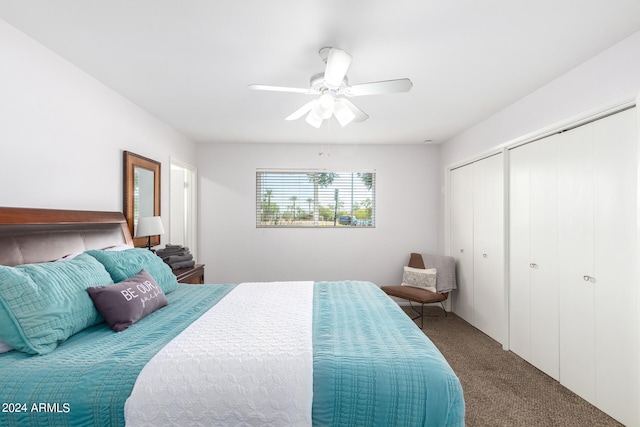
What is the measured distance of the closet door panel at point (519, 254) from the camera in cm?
310

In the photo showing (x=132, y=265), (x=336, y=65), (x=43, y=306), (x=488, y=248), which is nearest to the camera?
(x=43, y=306)

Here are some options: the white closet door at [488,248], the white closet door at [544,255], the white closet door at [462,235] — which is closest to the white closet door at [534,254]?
the white closet door at [544,255]

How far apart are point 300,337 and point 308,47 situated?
5.72 feet

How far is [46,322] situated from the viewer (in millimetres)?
1454

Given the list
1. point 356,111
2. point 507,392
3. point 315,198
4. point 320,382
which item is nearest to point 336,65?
point 356,111

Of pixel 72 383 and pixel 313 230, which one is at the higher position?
pixel 313 230

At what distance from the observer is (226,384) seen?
128 cm

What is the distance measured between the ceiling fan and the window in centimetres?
241

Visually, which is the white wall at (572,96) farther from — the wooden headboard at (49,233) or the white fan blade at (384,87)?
the wooden headboard at (49,233)

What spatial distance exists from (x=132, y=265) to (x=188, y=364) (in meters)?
1.15

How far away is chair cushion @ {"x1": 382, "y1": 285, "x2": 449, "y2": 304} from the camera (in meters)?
4.06

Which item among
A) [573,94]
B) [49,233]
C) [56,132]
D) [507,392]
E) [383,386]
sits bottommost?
[507,392]

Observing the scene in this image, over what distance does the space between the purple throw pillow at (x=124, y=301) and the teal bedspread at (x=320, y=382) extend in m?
0.13

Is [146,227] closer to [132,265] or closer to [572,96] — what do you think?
[132,265]
